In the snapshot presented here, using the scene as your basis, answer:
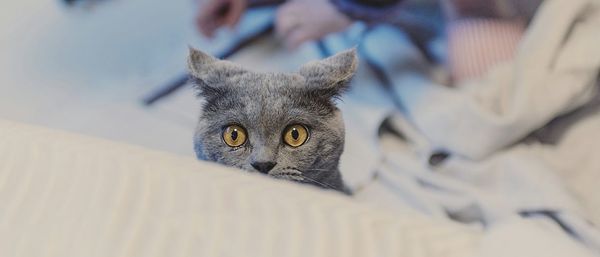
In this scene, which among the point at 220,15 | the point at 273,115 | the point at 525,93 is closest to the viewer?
the point at 273,115

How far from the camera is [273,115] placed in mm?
287

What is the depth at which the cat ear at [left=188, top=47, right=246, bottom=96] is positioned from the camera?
0.30 metres

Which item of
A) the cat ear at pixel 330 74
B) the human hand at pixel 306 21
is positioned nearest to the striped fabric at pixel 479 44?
the human hand at pixel 306 21

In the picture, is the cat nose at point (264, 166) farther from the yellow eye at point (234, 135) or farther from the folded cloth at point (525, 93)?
the folded cloth at point (525, 93)

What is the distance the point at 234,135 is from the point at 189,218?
0.16 feet

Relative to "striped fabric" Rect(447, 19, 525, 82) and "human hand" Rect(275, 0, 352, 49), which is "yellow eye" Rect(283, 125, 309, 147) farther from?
"striped fabric" Rect(447, 19, 525, 82)

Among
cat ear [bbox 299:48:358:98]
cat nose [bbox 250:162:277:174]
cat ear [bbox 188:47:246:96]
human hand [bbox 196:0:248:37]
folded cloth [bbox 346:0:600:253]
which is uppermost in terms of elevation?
cat ear [bbox 299:48:358:98]

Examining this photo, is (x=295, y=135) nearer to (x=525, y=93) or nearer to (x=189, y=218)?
(x=189, y=218)

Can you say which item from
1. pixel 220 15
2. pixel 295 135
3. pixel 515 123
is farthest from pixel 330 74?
pixel 515 123

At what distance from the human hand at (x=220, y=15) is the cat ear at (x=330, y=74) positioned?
0.13m

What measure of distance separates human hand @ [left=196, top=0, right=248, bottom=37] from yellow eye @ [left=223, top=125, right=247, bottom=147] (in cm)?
14

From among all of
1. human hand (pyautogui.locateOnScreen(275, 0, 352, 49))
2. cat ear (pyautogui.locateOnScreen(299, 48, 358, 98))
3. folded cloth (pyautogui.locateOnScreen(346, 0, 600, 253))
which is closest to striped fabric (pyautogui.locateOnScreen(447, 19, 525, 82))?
folded cloth (pyautogui.locateOnScreen(346, 0, 600, 253))

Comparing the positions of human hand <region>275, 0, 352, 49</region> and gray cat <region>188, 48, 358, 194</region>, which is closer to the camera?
gray cat <region>188, 48, 358, 194</region>

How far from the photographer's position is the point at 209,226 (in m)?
0.30
